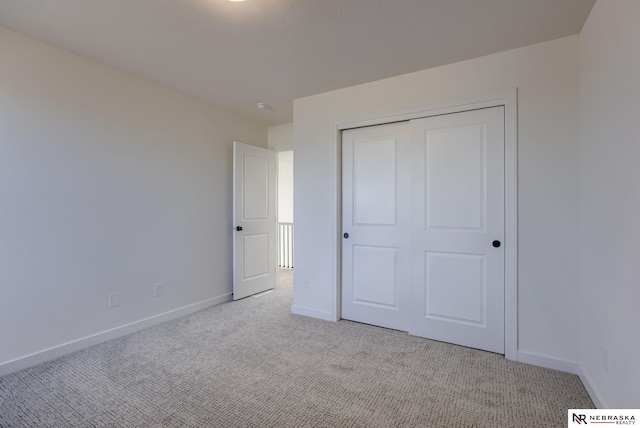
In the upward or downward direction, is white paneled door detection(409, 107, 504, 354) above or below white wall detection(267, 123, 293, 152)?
below

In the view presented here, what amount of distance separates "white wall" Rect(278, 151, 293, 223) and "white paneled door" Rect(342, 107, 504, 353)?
12.9 ft

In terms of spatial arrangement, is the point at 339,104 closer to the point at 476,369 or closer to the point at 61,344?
Result: the point at 476,369

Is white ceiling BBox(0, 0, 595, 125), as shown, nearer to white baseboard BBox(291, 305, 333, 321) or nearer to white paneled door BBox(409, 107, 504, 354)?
white paneled door BBox(409, 107, 504, 354)

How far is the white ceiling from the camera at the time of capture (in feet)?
6.21

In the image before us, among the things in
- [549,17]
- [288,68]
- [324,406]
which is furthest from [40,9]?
[549,17]

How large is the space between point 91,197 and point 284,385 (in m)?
2.24

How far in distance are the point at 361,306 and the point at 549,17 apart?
2760mm

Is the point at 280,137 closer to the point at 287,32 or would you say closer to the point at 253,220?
the point at 253,220

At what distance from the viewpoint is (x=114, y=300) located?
2.78m

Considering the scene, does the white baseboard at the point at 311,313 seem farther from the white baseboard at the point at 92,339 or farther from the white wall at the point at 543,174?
the white wall at the point at 543,174

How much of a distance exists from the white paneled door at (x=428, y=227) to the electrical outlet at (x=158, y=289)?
1925 millimetres

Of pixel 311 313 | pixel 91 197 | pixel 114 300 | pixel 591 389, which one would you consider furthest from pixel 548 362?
pixel 91 197

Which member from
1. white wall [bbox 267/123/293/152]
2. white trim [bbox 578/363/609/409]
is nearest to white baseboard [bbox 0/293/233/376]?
white wall [bbox 267/123/293/152]

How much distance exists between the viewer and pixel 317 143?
333cm
